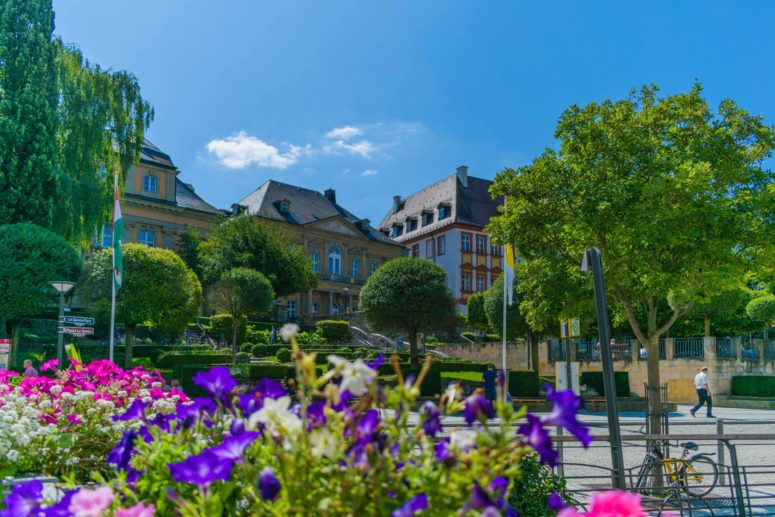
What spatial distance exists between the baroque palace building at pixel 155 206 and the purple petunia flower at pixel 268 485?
2159 inches

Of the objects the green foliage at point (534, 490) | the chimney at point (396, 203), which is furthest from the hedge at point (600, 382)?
the chimney at point (396, 203)

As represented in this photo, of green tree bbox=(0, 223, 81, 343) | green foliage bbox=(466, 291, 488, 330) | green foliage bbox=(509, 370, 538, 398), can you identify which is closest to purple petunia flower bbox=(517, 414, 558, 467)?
green foliage bbox=(509, 370, 538, 398)

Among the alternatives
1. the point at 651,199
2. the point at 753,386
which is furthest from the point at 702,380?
the point at 651,199

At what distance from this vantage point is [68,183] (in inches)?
1081

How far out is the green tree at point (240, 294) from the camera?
35375 mm

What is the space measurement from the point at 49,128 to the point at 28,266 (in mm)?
5958

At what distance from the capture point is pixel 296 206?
2761 inches

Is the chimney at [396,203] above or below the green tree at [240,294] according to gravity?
above

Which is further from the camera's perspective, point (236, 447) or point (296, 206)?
point (296, 206)

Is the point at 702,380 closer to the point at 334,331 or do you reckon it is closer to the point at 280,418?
the point at 280,418

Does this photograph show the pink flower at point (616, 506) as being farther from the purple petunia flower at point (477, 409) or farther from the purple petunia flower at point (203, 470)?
the purple petunia flower at point (203, 470)

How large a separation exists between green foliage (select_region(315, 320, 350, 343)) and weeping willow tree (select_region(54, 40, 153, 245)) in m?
23.6

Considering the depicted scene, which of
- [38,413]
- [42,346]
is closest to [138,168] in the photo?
[42,346]

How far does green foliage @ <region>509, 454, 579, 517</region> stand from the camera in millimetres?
5289
